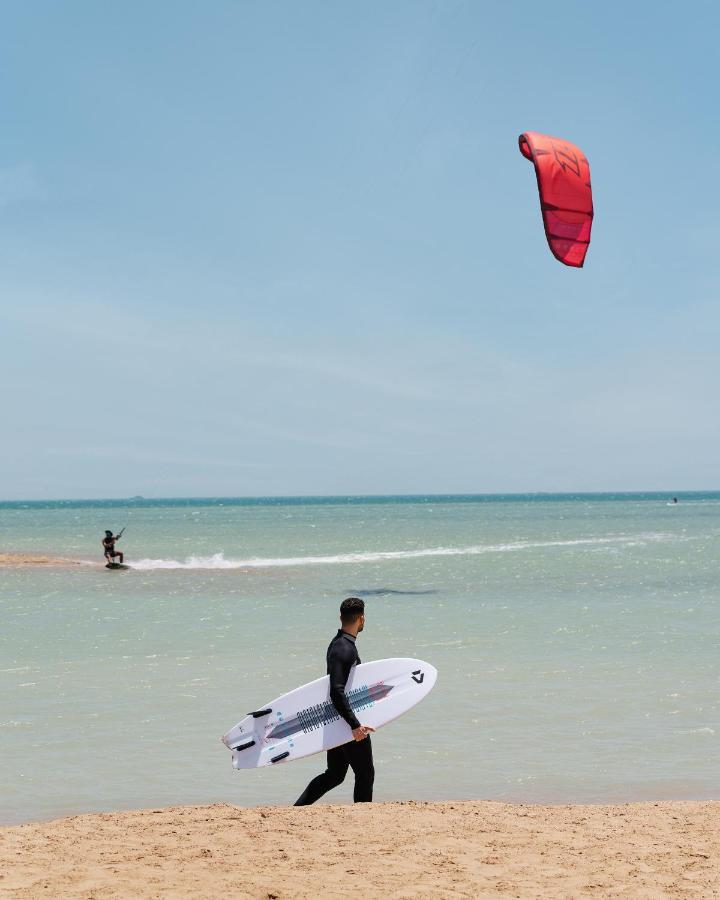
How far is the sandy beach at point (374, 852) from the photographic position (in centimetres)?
539

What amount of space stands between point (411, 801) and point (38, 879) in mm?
2975

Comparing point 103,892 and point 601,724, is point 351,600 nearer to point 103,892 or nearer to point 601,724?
point 103,892

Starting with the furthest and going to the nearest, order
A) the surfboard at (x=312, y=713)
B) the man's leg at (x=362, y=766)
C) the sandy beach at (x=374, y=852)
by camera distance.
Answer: the surfboard at (x=312, y=713), the man's leg at (x=362, y=766), the sandy beach at (x=374, y=852)

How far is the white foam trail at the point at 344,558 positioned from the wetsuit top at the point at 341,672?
28.8 m

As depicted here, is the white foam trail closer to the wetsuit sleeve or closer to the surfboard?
the surfboard

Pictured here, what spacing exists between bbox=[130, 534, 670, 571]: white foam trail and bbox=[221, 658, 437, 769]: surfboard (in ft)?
91.2

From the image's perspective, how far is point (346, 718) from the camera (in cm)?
658

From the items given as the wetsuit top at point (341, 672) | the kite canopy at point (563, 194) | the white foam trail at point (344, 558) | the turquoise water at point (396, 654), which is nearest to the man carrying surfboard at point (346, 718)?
the wetsuit top at point (341, 672)

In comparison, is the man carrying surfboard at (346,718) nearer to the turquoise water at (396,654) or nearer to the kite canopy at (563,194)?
the turquoise water at (396,654)


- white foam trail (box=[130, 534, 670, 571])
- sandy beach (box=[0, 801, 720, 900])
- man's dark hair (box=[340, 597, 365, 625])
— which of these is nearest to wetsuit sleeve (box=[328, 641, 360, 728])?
man's dark hair (box=[340, 597, 365, 625])

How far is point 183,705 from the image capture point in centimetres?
1112

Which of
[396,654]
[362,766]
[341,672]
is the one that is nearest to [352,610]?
[341,672]

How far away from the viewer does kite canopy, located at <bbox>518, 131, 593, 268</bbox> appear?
14.0 metres

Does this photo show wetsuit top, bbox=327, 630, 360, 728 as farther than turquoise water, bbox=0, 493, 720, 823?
No
